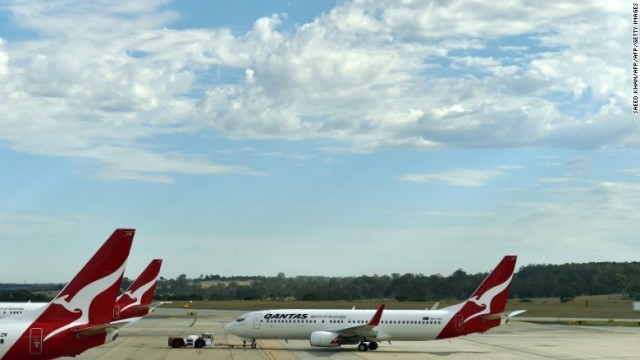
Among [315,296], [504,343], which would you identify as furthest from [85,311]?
[315,296]

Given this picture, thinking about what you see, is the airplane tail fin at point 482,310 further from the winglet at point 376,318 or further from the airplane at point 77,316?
the airplane at point 77,316

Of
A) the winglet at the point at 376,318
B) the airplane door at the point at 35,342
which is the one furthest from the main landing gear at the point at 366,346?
the airplane door at the point at 35,342

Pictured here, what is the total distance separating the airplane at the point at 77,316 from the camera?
3256 centimetres

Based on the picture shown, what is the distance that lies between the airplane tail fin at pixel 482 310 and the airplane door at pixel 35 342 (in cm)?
3688

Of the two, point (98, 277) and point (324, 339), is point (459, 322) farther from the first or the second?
point (98, 277)

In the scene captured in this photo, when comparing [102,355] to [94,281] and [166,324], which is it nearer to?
[94,281]

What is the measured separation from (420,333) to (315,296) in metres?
113

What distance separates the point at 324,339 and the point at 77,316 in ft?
111

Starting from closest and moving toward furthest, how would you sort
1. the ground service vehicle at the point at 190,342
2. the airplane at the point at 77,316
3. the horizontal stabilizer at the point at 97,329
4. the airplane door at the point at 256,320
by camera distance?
the horizontal stabilizer at the point at 97,329, the airplane at the point at 77,316, the ground service vehicle at the point at 190,342, the airplane door at the point at 256,320

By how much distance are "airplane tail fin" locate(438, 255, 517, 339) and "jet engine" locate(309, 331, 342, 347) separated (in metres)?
7.32

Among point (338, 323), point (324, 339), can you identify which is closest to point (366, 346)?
point (338, 323)

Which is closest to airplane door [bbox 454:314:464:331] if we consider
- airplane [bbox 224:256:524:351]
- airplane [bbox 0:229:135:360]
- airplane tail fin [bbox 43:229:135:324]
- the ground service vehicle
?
airplane [bbox 224:256:524:351]

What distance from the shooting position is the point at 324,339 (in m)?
64.9

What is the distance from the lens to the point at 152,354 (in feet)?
194
